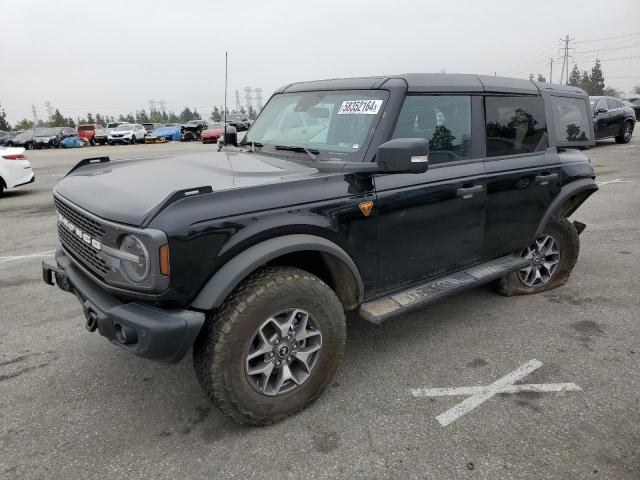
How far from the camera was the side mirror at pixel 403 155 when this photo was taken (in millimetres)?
2703

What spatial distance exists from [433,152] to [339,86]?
0.85m

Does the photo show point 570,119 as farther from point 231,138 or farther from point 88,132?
point 88,132

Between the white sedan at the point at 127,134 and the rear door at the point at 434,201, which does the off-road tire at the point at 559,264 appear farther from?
the white sedan at the point at 127,134

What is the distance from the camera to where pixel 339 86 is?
354cm

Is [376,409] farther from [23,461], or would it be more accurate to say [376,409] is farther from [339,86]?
[339,86]

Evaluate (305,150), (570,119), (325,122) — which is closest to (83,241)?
(305,150)

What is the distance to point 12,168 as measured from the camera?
10.4 m

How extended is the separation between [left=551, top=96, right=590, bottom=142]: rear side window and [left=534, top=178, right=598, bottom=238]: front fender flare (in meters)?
0.43

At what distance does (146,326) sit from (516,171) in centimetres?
302

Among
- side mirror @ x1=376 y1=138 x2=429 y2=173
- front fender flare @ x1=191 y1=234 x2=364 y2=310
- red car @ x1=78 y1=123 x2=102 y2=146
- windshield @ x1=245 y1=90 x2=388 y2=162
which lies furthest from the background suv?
red car @ x1=78 y1=123 x2=102 y2=146

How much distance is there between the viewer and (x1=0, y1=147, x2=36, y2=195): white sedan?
10.3 metres

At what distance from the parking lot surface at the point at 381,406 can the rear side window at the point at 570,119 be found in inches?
58.6

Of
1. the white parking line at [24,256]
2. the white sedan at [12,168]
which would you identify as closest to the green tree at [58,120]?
the white sedan at [12,168]

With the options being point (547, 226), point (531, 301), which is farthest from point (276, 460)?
point (547, 226)
